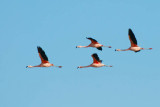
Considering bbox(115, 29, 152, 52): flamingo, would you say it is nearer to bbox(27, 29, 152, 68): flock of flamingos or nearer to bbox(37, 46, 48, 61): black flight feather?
bbox(27, 29, 152, 68): flock of flamingos

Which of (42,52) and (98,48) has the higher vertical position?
(42,52)

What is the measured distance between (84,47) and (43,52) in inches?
399

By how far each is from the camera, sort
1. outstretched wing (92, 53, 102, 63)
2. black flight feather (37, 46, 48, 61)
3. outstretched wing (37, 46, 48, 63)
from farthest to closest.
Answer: outstretched wing (92, 53, 102, 63) < outstretched wing (37, 46, 48, 63) < black flight feather (37, 46, 48, 61)

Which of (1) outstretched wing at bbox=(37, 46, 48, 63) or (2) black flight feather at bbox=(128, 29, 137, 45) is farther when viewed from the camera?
(1) outstretched wing at bbox=(37, 46, 48, 63)

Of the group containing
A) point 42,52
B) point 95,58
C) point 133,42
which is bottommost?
point 133,42

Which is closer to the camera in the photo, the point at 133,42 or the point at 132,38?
the point at 132,38

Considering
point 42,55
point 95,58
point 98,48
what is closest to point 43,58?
point 42,55

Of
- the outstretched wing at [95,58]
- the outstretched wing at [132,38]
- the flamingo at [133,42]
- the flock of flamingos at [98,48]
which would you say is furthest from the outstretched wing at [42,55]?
the outstretched wing at [132,38]

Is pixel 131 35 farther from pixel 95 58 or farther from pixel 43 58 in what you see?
pixel 43 58

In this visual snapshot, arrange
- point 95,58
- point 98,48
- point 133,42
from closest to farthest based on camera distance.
A: point 133,42 < point 95,58 < point 98,48

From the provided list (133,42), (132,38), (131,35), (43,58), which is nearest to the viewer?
(131,35)

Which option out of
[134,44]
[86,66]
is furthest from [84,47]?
[134,44]

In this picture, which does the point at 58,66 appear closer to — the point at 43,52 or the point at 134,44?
the point at 43,52

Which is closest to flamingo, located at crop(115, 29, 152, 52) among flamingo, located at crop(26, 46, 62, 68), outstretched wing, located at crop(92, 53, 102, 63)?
outstretched wing, located at crop(92, 53, 102, 63)
